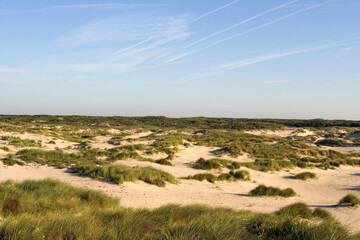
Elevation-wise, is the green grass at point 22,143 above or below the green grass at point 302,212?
below

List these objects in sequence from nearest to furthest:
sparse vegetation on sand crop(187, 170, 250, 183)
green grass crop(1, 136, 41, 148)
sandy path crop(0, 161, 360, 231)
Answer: sandy path crop(0, 161, 360, 231)
sparse vegetation on sand crop(187, 170, 250, 183)
green grass crop(1, 136, 41, 148)

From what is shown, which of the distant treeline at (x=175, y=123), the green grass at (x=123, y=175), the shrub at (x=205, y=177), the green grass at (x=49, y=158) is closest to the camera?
the green grass at (x=123, y=175)

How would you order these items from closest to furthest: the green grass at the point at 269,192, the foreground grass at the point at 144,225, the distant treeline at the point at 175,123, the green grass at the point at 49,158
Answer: the foreground grass at the point at 144,225, the green grass at the point at 269,192, the green grass at the point at 49,158, the distant treeline at the point at 175,123

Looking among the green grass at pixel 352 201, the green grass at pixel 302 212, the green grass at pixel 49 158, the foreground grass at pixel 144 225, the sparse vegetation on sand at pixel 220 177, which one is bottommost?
the sparse vegetation on sand at pixel 220 177

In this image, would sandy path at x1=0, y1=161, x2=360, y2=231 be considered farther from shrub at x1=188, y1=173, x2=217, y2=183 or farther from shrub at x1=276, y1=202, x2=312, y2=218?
shrub at x1=276, y1=202, x2=312, y2=218

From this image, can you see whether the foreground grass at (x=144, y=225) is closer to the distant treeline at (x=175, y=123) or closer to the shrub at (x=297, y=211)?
the shrub at (x=297, y=211)

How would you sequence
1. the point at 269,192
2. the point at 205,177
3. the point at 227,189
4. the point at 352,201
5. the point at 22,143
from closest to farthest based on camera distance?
the point at 352,201, the point at 269,192, the point at 227,189, the point at 205,177, the point at 22,143

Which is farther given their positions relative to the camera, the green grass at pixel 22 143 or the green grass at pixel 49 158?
the green grass at pixel 22 143

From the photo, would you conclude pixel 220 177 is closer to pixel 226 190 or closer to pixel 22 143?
pixel 226 190

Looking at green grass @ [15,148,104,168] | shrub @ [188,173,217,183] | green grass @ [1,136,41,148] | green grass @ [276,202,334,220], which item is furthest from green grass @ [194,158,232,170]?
green grass @ [1,136,41,148]

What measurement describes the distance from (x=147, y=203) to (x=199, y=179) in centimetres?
649

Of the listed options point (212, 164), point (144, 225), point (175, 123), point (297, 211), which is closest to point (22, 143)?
point (212, 164)

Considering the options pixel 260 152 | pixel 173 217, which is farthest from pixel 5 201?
pixel 260 152

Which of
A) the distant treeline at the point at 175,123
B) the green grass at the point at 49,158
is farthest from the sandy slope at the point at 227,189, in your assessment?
the distant treeline at the point at 175,123
